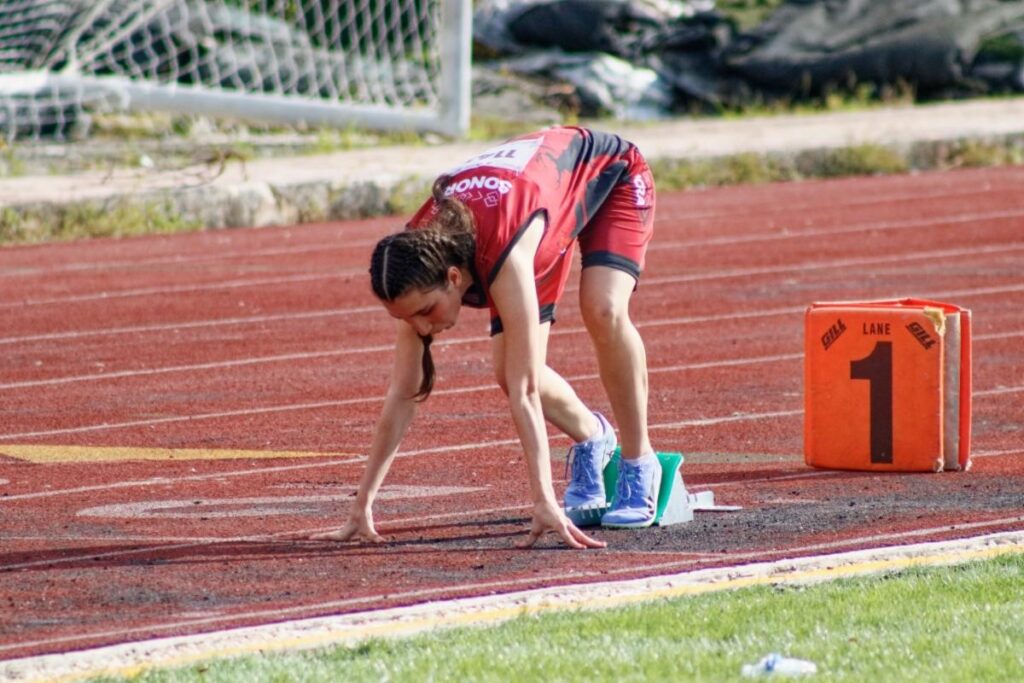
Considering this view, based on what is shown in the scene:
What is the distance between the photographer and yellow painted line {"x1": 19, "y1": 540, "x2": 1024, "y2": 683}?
4.50 metres

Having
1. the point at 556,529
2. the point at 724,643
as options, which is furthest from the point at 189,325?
the point at 724,643

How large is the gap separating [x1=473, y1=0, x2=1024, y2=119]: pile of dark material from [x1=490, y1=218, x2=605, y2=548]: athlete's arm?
16.1 meters

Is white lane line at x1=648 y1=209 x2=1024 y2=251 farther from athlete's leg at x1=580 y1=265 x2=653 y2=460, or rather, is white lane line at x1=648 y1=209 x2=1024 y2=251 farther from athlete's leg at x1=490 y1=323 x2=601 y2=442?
athlete's leg at x1=580 y1=265 x2=653 y2=460

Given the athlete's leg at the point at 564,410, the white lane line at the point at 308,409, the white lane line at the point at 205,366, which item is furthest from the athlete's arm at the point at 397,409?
the white lane line at the point at 205,366

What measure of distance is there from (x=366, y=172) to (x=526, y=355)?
427 inches

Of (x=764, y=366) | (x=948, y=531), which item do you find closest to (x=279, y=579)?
(x=948, y=531)

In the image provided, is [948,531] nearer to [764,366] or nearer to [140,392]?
[764,366]

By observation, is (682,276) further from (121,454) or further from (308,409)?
(121,454)

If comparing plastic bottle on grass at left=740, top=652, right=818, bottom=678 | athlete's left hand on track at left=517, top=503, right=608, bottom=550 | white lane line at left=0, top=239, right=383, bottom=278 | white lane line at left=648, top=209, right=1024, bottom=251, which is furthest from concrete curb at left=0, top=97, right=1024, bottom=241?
plastic bottle on grass at left=740, top=652, right=818, bottom=678

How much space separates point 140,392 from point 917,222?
23.9 feet

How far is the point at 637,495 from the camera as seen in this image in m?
5.95

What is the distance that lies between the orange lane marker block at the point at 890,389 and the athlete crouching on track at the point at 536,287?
1.09m

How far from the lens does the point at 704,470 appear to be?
6.99 meters

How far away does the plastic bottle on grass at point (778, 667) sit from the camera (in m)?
4.30
